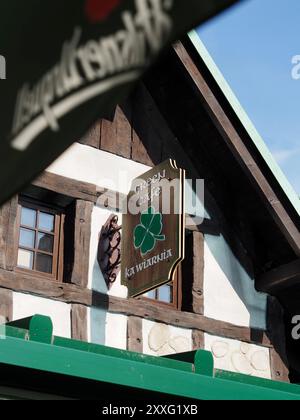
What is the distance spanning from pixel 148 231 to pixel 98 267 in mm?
657

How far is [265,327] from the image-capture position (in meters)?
10.1

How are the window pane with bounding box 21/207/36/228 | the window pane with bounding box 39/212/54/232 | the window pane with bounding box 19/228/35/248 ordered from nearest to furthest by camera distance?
1. the window pane with bounding box 19/228/35/248
2. the window pane with bounding box 21/207/36/228
3. the window pane with bounding box 39/212/54/232

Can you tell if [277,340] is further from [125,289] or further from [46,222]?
[46,222]

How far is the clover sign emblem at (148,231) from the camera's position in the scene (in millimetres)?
8634

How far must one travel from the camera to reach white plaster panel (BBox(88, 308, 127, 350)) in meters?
8.63

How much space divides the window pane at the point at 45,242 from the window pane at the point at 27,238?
8 centimetres

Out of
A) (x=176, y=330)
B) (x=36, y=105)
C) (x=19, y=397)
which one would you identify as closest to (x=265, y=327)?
(x=176, y=330)

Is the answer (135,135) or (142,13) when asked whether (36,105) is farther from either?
(135,135)

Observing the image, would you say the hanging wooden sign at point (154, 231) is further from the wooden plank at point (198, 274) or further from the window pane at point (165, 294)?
the wooden plank at point (198, 274)

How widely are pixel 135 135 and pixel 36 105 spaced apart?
795 cm

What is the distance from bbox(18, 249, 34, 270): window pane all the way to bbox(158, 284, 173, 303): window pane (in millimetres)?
1569

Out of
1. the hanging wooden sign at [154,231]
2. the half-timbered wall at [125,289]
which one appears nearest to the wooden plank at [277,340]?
the half-timbered wall at [125,289]

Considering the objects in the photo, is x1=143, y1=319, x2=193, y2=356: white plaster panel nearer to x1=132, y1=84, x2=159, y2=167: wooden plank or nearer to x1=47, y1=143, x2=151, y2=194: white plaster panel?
x1=47, y1=143, x2=151, y2=194: white plaster panel

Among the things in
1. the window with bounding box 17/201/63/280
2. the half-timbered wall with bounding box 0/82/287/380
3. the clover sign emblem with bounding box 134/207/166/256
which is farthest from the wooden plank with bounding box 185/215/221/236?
the window with bounding box 17/201/63/280
